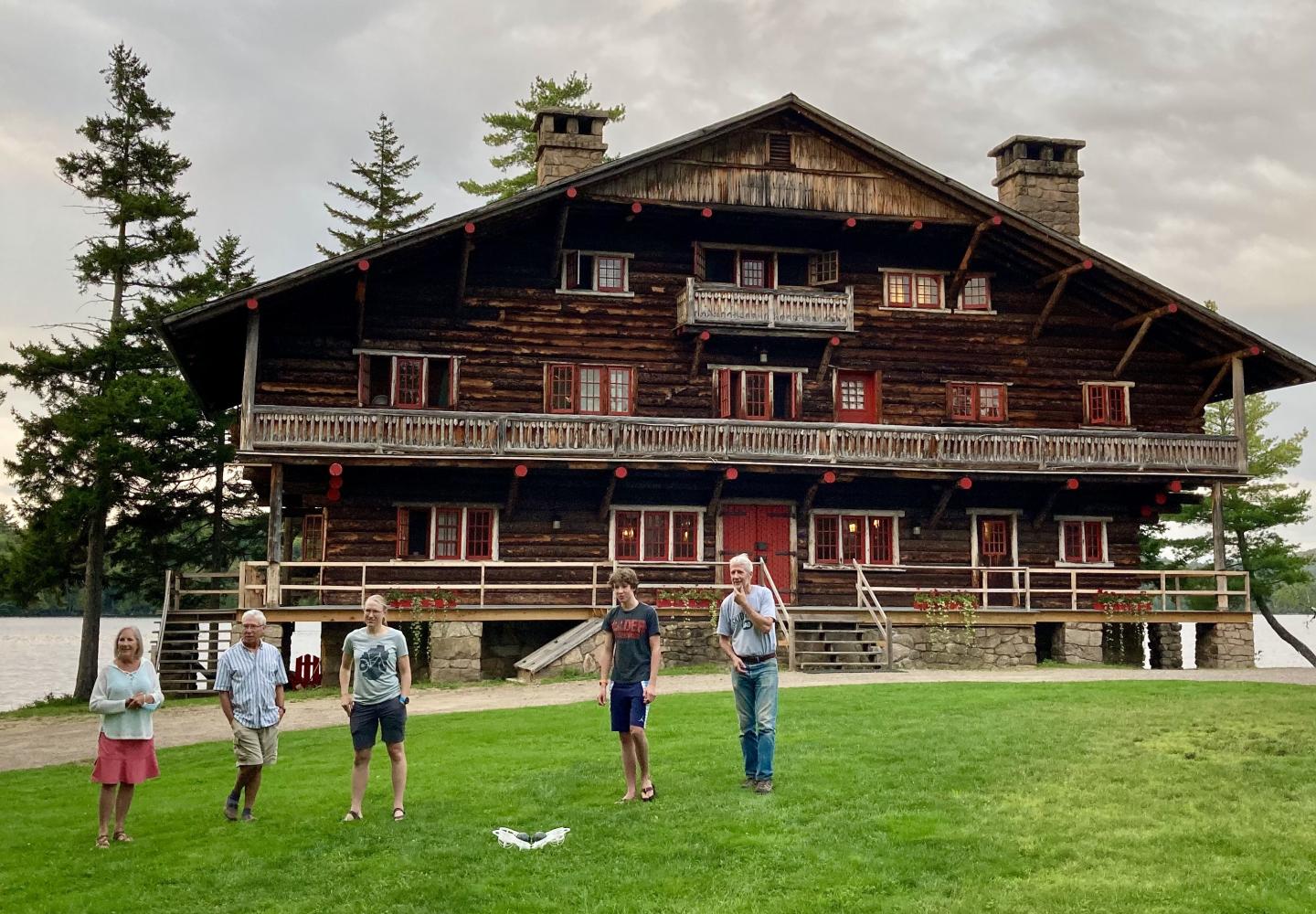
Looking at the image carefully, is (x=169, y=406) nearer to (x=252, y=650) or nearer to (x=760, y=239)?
(x=760, y=239)

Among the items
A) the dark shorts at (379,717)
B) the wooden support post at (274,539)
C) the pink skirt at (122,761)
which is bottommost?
the pink skirt at (122,761)

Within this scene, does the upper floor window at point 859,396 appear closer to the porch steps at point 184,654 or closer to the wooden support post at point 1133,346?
the wooden support post at point 1133,346

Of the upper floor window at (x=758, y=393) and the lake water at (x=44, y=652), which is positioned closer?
the upper floor window at (x=758, y=393)

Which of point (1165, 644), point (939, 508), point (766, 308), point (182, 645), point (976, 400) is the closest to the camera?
point (182, 645)

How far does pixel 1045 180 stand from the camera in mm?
34469

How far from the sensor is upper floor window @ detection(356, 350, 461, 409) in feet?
95.5

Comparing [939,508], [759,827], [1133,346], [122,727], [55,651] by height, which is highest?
[1133,346]

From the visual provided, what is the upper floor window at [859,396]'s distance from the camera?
31750 millimetres

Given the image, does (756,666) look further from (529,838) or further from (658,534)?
(658,534)

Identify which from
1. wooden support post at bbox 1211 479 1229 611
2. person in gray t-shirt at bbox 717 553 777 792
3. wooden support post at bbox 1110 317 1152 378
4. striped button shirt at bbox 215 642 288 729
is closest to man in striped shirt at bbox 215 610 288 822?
striped button shirt at bbox 215 642 288 729

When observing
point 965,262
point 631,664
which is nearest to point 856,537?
point 965,262

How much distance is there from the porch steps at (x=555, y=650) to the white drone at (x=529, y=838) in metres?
14.2

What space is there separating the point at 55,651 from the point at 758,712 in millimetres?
85227

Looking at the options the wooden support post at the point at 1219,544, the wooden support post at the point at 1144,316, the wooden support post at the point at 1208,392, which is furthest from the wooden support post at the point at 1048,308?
the wooden support post at the point at 1219,544
